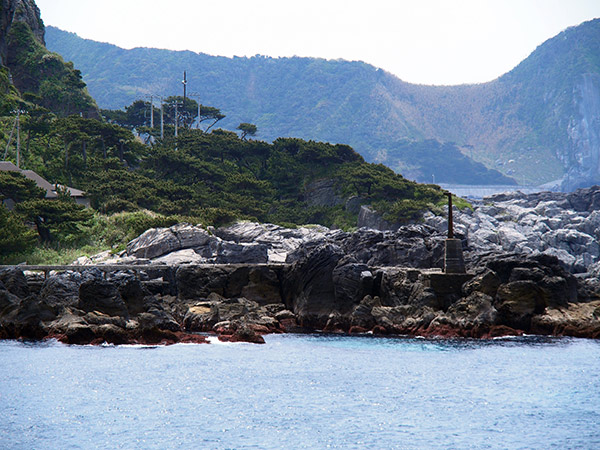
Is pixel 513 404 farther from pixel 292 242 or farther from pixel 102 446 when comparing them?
pixel 292 242

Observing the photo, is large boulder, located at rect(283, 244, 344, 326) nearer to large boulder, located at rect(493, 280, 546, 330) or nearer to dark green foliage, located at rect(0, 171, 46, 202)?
large boulder, located at rect(493, 280, 546, 330)

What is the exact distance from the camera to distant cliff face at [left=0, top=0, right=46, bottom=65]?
85188 mm

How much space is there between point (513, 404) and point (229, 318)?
1613 centimetres

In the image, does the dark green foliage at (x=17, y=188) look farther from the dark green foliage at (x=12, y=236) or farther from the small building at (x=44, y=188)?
the dark green foliage at (x=12, y=236)

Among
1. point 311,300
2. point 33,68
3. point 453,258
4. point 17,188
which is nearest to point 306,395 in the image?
point 311,300

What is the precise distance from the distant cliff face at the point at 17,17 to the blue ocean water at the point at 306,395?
219 ft

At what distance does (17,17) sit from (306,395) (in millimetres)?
84714

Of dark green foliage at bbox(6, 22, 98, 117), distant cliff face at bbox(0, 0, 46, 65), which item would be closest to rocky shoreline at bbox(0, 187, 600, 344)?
distant cliff face at bbox(0, 0, 46, 65)

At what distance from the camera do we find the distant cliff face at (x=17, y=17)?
8519 cm

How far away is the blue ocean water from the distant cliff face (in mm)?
66654

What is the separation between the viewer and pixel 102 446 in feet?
59.7

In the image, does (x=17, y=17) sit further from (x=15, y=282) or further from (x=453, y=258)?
(x=453, y=258)

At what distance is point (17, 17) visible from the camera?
3610 inches

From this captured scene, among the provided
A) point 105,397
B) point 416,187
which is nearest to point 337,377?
point 105,397
